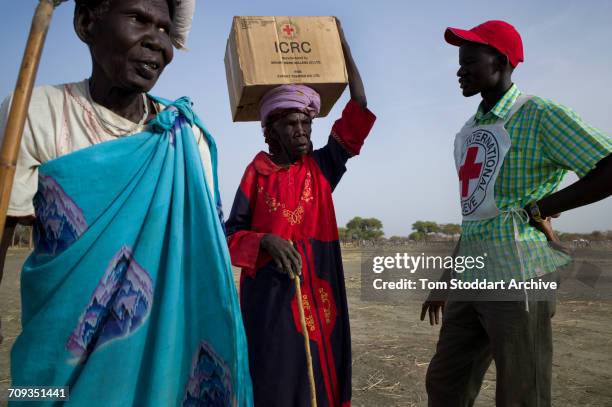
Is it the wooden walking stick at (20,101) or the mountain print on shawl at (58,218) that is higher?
the wooden walking stick at (20,101)

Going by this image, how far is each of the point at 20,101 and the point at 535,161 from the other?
2.28 m

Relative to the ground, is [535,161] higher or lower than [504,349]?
higher

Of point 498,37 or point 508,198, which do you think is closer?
point 508,198

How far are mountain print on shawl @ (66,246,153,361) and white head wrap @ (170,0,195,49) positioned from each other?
0.99 m

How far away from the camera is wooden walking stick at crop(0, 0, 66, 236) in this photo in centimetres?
136

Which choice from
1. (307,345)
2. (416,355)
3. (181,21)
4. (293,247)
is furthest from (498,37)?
(416,355)

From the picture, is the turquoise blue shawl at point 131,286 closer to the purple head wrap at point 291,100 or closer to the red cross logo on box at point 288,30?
the purple head wrap at point 291,100

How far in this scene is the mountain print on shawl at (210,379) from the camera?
167 cm

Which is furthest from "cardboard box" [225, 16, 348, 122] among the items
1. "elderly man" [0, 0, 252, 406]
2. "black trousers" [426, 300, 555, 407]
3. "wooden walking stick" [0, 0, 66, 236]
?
"black trousers" [426, 300, 555, 407]

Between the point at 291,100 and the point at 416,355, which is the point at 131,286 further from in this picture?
the point at 416,355

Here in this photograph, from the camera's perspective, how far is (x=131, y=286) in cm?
161

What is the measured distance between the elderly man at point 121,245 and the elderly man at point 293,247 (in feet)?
2.91

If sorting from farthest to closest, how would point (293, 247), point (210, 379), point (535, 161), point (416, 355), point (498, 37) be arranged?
1. point (416, 355)
2. point (498, 37)
3. point (293, 247)
4. point (535, 161)
5. point (210, 379)

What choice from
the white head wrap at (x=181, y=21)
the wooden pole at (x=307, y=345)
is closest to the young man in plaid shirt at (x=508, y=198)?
the wooden pole at (x=307, y=345)
